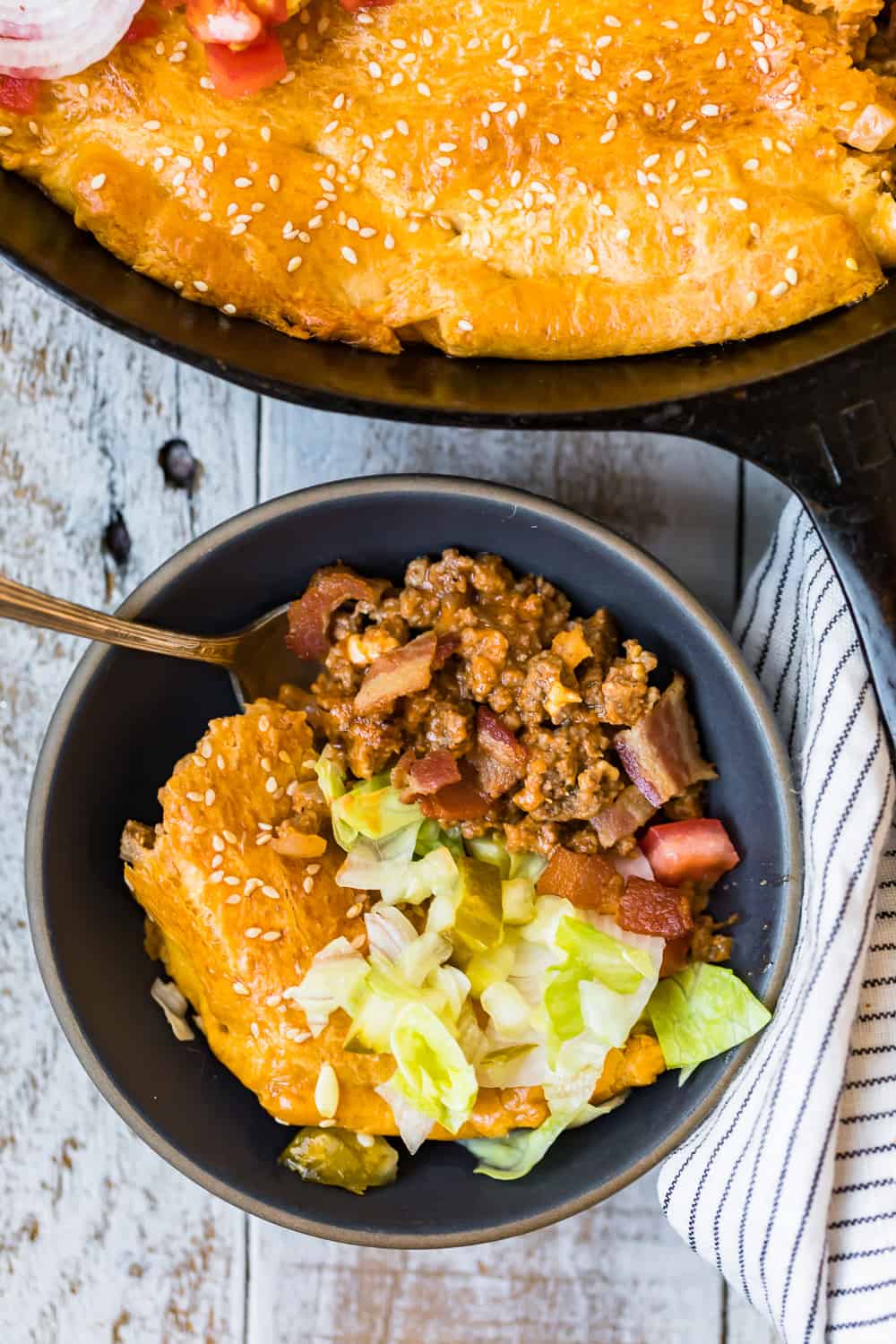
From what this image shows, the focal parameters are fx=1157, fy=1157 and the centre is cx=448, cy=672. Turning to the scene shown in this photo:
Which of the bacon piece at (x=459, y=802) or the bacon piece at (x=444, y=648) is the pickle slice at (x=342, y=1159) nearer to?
the bacon piece at (x=459, y=802)

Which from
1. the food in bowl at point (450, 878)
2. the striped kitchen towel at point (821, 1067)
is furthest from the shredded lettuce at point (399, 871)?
the striped kitchen towel at point (821, 1067)

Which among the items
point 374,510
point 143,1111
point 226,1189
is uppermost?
point 374,510

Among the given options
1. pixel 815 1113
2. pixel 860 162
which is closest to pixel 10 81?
pixel 860 162

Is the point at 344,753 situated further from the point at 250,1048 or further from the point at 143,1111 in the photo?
the point at 143,1111

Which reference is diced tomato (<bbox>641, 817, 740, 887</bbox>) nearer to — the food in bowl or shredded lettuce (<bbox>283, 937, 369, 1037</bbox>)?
the food in bowl

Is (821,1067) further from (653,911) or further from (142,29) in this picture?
(142,29)
